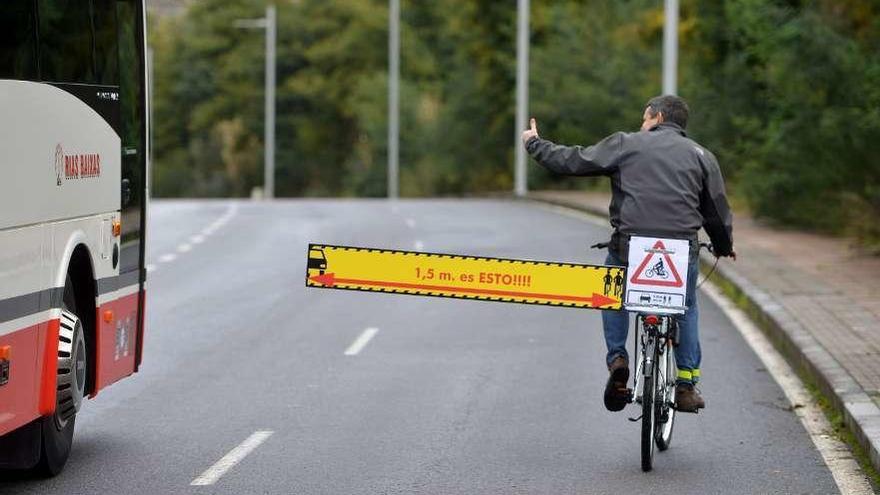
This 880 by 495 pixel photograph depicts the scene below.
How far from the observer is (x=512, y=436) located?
439 inches

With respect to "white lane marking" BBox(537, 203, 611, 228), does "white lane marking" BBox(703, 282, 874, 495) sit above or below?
above

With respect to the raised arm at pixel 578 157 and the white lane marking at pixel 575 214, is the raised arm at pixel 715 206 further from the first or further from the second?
the white lane marking at pixel 575 214

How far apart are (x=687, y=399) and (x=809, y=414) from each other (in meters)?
2.01

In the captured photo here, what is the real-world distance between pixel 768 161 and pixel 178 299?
11580mm

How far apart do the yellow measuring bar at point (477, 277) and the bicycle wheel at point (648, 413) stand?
1.16 feet

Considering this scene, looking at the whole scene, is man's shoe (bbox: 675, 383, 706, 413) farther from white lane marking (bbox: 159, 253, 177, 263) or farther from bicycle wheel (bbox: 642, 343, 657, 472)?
white lane marking (bbox: 159, 253, 177, 263)

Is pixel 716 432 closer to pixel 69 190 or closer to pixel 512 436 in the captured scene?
pixel 512 436

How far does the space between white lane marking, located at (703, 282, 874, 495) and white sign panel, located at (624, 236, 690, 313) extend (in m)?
1.23

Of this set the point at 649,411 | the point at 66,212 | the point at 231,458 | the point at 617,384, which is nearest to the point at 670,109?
the point at 617,384

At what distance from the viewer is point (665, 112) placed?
10211mm

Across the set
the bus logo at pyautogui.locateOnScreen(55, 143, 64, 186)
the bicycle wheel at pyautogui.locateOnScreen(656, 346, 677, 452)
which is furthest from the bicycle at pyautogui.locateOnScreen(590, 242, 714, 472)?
the bus logo at pyautogui.locateOnScreen(55, 143, 64, 186)

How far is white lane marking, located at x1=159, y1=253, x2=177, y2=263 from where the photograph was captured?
2539 centimetres

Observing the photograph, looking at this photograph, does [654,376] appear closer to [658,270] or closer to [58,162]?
[658,270]

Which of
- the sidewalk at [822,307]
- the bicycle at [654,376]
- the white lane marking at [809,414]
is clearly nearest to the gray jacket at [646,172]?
the bicycle at [654,376]
